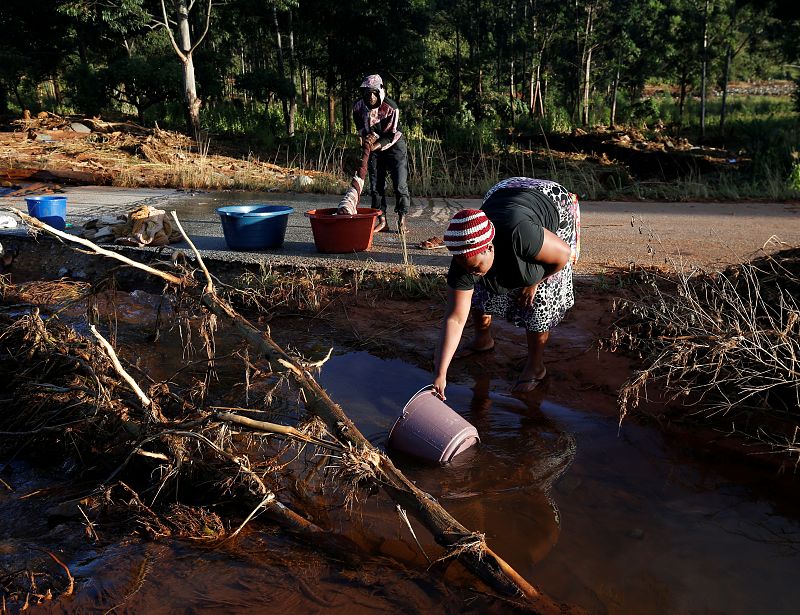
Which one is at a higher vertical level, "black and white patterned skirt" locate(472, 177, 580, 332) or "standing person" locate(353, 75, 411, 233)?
"standing person" locate(353, 75, 411, 233)

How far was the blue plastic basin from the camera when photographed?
645cm

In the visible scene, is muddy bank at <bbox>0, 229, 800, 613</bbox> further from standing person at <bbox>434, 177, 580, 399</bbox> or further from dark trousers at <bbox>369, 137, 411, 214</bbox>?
dark trousers at <bbox>369, 137, 411, 214</bbox>

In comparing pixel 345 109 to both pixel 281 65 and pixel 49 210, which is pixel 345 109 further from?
pixel 49 210

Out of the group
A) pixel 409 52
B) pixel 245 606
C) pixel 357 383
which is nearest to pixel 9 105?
pixel 409 52

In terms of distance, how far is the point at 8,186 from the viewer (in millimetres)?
11133

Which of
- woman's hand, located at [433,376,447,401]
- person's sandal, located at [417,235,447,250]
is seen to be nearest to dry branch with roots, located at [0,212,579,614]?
woman's hand, located at [433,376,447,401]

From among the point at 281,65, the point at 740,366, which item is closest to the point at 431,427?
the point at 740,366

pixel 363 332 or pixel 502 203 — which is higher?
pixel 502 203

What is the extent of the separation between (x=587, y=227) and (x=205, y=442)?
5.88 m

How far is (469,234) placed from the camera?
310cm

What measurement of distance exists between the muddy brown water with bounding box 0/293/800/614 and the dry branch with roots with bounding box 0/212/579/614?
0.14m

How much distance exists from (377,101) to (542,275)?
377cm

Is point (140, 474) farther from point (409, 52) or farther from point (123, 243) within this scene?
point (409, 52)

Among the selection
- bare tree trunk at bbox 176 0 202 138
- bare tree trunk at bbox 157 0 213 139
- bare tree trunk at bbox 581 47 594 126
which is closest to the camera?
bare tree trunk at bbox 157 0 213 139
